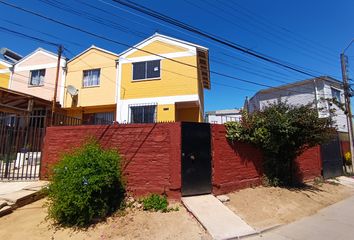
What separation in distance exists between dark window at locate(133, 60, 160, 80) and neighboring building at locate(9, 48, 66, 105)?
5730 millimetres

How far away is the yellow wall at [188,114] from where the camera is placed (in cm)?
1817

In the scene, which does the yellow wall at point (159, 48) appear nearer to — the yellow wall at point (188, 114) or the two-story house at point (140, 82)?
the two-story house at point (140, 82)

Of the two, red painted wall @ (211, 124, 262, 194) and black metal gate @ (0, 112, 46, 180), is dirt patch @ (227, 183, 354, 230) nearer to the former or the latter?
red painted wall @ (211, 124, 262, 194)

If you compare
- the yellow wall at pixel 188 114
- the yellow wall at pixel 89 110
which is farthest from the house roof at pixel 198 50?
the yellow wall at pixel 89 110

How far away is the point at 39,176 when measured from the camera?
9812mm

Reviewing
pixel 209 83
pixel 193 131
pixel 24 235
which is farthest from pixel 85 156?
pixel 209 83

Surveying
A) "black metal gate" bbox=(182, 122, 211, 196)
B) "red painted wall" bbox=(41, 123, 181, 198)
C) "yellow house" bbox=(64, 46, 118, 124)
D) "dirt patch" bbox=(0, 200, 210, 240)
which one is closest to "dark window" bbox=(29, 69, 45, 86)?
"yellow house" bbox=(64, 46, 118, 124)

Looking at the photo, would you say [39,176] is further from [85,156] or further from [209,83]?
[209,83]

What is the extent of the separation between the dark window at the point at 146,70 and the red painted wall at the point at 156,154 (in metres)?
8.40

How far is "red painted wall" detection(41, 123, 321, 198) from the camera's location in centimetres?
857

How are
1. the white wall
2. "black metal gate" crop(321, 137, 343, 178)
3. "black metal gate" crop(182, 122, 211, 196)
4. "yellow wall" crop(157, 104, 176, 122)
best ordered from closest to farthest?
1. "black metal gate" crop(182, 122, 211, 196)
2. "black metal gate" crop(321, 137, 343, 178)
3. "yellow wall" crop(157, 104, 176, 122)
4. the white wall

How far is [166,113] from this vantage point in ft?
53.9

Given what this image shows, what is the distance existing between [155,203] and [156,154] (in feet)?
5.07

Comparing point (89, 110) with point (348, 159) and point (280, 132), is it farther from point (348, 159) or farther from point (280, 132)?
point (348, 159)
